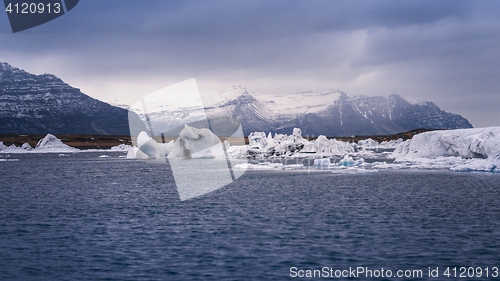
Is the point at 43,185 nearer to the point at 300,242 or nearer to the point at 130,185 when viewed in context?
the point at 130,185

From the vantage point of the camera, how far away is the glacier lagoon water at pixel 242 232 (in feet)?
43.9

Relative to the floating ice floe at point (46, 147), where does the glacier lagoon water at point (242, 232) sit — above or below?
below

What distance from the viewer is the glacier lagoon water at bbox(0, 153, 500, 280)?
43.9 ft

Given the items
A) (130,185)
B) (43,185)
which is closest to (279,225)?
(130,185)

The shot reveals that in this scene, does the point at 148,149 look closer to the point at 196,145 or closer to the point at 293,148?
the point at 196,145

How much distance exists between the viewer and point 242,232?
1786cm

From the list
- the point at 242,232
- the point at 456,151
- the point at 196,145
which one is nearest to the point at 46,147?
the point at 196,145

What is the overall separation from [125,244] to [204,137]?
182 feet

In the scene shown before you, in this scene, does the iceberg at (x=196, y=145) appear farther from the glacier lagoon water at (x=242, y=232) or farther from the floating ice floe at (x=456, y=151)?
the glacier lagoon water at (x=242, y=232)

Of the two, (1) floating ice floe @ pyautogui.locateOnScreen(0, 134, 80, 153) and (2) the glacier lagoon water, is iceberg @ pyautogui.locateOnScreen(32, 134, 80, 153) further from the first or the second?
(2) the glacier lagoon water

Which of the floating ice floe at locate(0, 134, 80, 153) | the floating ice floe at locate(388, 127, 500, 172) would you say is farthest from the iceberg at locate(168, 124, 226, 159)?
the floating ice floe at locate(0, 134, 80, 153)

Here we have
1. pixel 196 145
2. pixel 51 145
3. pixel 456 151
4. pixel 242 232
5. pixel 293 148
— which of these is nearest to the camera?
pixel 242 232

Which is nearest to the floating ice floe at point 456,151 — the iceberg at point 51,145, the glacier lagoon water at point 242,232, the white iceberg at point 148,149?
the glacier lagoon water at point 242,232

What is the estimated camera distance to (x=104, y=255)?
14.7 metres
